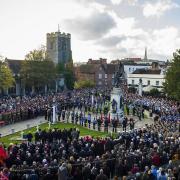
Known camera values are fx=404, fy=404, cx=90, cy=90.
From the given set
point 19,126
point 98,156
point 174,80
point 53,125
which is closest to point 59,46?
point 174,80

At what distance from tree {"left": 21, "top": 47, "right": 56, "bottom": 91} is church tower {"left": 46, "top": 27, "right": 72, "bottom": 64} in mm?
45842

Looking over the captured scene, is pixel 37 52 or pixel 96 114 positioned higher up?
pixel 37 52

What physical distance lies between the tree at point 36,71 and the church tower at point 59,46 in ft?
150

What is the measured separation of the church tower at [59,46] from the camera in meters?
122

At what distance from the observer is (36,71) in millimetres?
73188

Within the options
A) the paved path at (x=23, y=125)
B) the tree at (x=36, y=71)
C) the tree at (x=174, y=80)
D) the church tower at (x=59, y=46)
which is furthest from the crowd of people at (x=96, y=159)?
the church tower at (x=59, y=46)

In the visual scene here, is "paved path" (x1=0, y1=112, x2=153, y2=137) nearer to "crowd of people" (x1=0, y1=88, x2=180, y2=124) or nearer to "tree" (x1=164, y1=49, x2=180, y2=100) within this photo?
"crowd of people" (x1=0, y1=88, x2=180, y2=124)

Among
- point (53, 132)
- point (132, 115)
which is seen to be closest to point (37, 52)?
point (132, 115)

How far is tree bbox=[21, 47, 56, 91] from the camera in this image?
A: 239ft

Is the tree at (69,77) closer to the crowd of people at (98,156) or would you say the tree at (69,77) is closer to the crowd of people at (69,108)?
the crowd of people at (69,108)

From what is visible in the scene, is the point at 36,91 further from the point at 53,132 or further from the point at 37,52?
the point at 53,132

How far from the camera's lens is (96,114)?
4684 cm

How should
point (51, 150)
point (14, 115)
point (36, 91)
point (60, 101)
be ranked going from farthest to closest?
point (36, 91), point (60, 101), point (14, 115), point (51, 150)

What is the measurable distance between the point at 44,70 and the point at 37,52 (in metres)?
5.51
